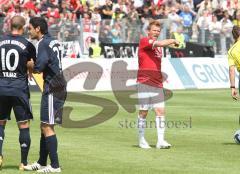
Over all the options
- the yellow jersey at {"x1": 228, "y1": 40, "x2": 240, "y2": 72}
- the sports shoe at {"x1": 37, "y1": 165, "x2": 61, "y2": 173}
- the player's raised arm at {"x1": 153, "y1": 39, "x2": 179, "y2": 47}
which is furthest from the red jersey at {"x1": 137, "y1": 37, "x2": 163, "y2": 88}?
the sports shoe at {"x1": 37, "y1": 165, "x2": 61, "y2": 173}

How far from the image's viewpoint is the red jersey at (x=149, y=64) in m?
15.1

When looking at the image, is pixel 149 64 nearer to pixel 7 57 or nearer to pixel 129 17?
pixel 7 57

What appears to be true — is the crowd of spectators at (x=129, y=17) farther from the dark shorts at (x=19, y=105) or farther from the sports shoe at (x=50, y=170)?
the sports shoe at (x=50, y=170)

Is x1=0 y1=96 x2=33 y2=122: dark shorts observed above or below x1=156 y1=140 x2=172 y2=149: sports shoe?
above

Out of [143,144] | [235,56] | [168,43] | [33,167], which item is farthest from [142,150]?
[33,167]

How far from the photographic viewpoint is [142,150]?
14688 millimetres

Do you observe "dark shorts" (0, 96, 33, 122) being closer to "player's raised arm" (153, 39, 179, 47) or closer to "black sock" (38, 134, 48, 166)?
"black sock" (38, 134, 48, 166)

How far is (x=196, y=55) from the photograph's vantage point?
118 feet

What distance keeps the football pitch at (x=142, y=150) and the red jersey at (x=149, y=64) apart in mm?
1282

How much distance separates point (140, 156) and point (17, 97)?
287cm

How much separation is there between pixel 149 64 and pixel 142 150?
1644 millimetres

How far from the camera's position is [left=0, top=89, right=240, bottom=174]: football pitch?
1248 cm

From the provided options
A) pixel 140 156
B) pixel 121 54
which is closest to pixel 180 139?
pixel 140 156

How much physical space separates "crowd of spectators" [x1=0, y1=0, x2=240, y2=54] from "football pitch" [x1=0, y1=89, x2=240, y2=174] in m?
9.99
